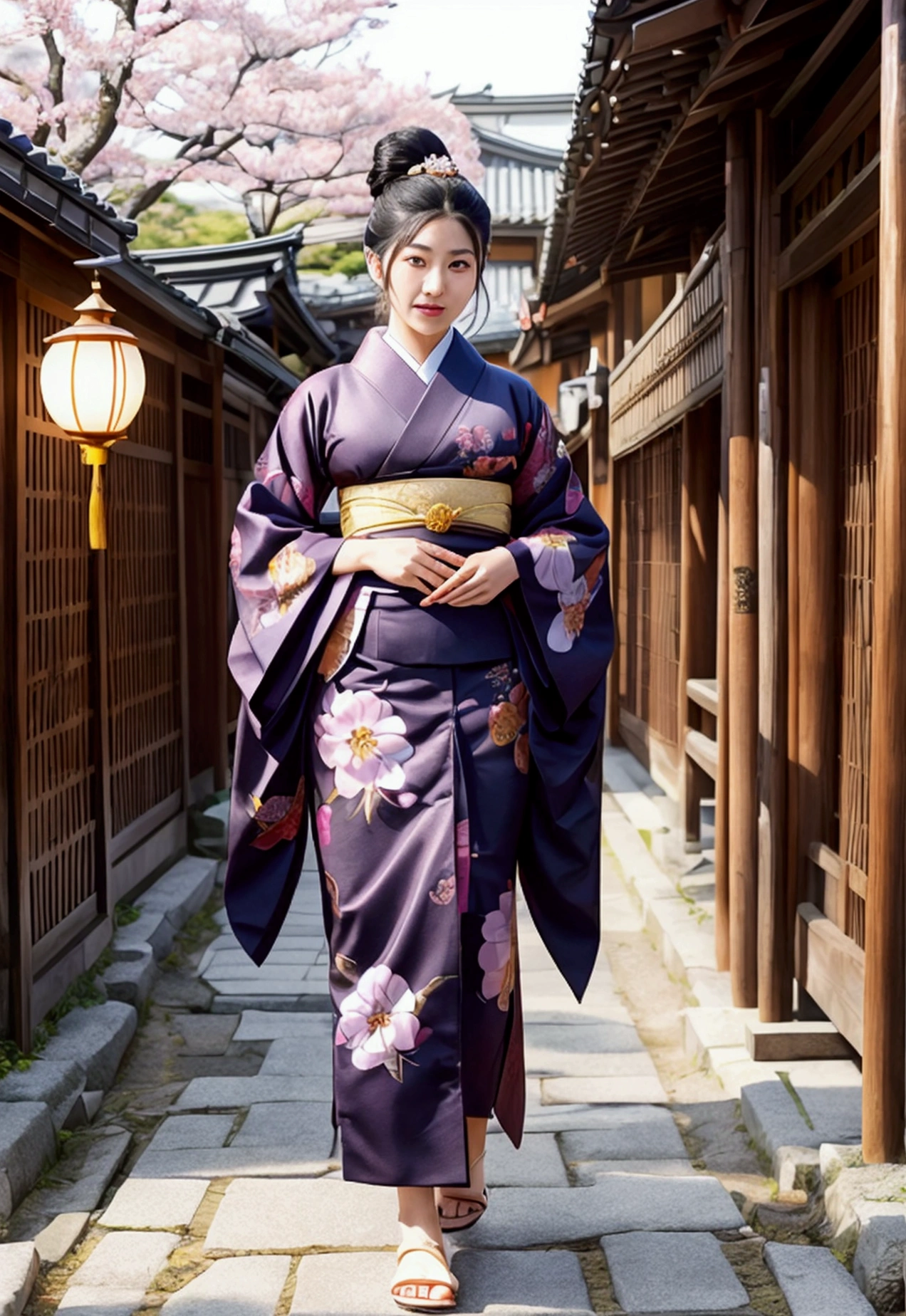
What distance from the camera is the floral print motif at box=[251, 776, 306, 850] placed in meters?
3.85

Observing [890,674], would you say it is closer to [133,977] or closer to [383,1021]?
[383,1021]

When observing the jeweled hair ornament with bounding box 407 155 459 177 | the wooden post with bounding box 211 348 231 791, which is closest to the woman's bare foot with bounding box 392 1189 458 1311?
the jeweled hair ornament with bounding box 407 155 459 177

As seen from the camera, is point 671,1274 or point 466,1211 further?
point 466,1211

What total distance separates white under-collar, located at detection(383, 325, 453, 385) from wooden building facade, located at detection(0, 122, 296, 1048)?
148cm

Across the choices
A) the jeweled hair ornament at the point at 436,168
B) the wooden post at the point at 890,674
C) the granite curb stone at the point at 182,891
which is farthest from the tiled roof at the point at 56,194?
the granite curb stone at the point at 182,891

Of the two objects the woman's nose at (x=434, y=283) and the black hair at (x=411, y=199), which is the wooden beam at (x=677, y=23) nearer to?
the black hair at (x=411, y=199)

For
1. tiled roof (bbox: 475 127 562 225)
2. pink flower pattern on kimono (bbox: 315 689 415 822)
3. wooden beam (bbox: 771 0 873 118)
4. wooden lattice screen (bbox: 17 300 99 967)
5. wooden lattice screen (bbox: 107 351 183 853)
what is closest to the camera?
pink flower pattern on kimono (bbox: 315 689 415 822)

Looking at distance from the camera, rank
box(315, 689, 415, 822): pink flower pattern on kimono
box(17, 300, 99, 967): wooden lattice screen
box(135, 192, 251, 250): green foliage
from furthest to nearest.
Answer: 1. box(135, 192, 251, 250): green foliage
2. box(17, 300, 99, 967): wooden lattice screen
3. box(315, 689, 415, 822): pink flower pattern on kimono

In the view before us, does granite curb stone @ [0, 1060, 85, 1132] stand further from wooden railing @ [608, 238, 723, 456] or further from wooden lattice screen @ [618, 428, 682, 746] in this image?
wooden lattice screen @ [618, 428, 682, 746]

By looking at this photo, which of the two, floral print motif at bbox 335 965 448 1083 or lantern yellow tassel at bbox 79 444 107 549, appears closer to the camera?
floral print motif at bbox 335 965 448 1083

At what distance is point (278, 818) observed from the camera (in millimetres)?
3881

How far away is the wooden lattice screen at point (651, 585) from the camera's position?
10.2 metres

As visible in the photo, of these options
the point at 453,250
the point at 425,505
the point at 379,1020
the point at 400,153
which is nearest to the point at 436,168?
the point at 400,153

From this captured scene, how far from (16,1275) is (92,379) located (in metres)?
3.27
